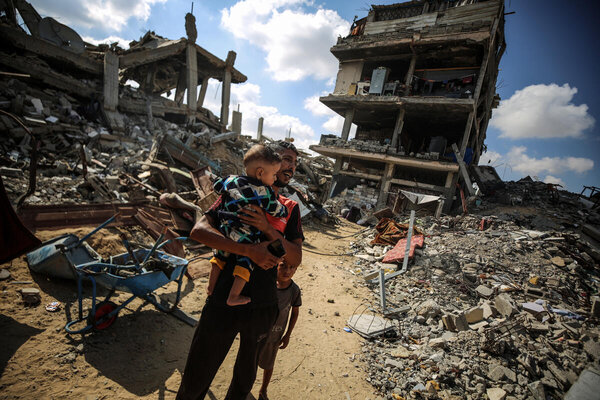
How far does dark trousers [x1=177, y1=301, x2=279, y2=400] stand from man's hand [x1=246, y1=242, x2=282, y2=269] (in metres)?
0.35

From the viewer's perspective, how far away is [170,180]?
27.2 ft

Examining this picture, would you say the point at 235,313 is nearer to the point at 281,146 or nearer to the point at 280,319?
the point at 280,319

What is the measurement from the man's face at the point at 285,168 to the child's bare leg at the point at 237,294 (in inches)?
33.6

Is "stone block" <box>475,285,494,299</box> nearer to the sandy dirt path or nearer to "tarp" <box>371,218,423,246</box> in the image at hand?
the sandy dirt path

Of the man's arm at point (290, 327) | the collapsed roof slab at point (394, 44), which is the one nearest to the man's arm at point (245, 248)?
the man's arm at point (290, 327)

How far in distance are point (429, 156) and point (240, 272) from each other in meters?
14.4

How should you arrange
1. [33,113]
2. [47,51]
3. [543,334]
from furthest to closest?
[47,51]
[33,113]
[543,334]

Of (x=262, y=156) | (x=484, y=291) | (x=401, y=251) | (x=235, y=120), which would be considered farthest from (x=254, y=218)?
(x=235, y=120)

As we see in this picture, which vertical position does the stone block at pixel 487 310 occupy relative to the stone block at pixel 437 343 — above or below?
above

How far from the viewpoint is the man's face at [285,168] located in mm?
2113

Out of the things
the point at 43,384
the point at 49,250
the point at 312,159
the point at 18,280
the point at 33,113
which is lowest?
the point at 43,384

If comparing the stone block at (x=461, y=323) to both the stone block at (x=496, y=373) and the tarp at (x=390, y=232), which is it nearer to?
the stone block at (x=496, y=373)

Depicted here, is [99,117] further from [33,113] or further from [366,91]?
[366,91]

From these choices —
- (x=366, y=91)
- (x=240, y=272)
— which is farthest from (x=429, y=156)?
(x=240, y=272)
